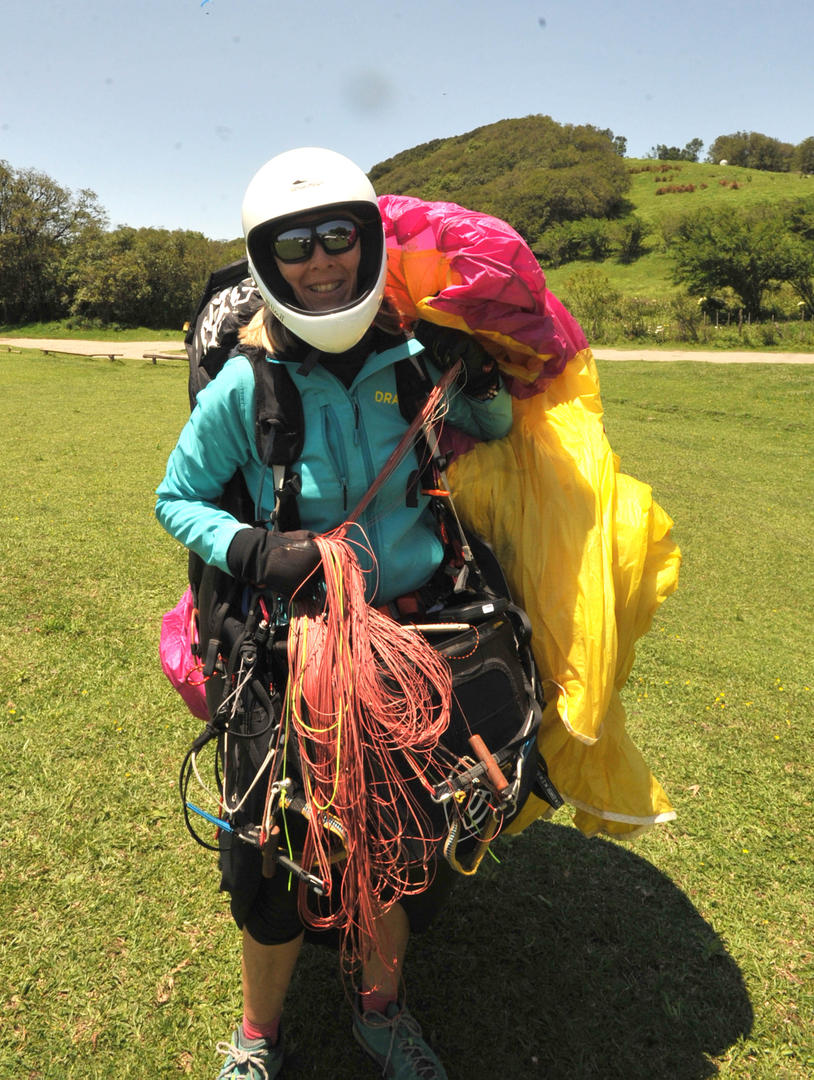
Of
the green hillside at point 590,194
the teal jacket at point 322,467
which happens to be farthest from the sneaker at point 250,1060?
the green hillside at point 590,194

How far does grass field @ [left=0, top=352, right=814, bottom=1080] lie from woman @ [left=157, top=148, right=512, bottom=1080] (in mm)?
537

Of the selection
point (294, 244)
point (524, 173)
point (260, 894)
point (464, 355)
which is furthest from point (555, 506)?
point (524, 173)

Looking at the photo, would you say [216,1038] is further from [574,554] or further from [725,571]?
[725,571]

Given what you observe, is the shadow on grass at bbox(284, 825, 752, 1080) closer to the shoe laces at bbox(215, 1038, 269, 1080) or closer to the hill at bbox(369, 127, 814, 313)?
the shoe laces at bbox(215, 1038, 269, 1080)

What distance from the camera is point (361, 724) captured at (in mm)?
A: 1468

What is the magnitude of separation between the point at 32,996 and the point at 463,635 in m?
1.68

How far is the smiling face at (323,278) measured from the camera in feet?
5.23

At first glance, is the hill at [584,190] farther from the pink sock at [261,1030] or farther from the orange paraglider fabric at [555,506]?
the pink sock at [261,1030]

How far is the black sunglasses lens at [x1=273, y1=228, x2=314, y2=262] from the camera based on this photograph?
1.56 m

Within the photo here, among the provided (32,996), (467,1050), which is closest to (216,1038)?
(32,996)

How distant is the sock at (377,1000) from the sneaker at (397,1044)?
1 centimetres

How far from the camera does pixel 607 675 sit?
1.76 metres

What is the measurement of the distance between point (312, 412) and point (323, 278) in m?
0.28

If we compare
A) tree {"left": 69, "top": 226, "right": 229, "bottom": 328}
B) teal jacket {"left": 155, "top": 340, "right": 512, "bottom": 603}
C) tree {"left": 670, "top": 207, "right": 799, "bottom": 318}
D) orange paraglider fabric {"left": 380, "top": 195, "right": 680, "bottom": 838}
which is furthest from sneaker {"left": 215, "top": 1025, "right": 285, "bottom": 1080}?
tree {"left": 69, "top": 226, "right": 229, "bottom": 328}
